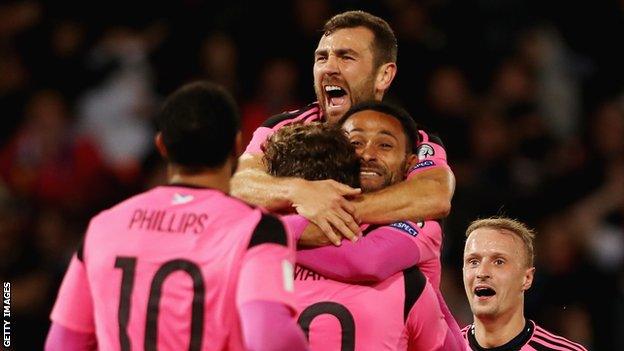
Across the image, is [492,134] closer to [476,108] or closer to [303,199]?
[476,108]

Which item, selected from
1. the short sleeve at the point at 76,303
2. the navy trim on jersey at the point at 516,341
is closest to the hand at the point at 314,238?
the short sleeve at the point at 76,303

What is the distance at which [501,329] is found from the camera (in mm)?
4910

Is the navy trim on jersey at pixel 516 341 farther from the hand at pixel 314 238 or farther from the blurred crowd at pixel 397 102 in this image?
the blurred crowd at pixel 397 102

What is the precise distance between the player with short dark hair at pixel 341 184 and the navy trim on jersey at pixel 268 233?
0.55 metres

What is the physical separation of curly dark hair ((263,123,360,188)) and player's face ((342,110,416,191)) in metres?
0.23

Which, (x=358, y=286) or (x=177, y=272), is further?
(x=358, y=286)

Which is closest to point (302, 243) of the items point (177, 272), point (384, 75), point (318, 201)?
point (318, 201)

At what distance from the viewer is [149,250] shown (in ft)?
10.4

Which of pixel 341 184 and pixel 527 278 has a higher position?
pixel 341 184

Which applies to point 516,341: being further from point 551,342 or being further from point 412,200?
point 412,200

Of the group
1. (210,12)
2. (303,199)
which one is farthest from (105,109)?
(303,199)

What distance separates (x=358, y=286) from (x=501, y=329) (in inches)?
54.3

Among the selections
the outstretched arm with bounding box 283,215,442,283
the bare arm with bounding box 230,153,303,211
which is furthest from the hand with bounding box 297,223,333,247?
the bare arm with bounding box 230,153,303,211

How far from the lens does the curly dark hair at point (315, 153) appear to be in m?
3.71
